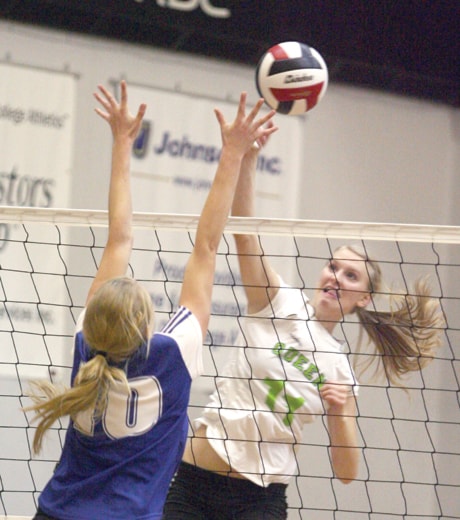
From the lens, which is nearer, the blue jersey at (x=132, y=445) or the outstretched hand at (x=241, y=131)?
the blue jersey at (x=132, y=445)

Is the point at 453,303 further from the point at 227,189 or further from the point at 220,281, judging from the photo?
the point at 227,189

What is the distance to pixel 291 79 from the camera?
3932mm

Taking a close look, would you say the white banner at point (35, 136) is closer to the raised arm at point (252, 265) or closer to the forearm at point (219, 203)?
the raised arm at point (252, 265)

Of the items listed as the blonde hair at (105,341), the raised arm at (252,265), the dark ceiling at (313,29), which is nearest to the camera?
the blonde hair at (105,341)

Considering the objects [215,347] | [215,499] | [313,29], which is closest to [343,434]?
[215,499]

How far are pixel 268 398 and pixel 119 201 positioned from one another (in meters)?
1.06

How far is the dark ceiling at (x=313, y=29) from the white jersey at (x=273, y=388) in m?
3.51

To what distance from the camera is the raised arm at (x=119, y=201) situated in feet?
9.75

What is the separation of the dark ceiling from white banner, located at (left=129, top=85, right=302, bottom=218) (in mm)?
418

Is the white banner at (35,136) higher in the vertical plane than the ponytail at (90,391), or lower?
higher

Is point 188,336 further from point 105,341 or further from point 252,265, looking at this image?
point 252,265

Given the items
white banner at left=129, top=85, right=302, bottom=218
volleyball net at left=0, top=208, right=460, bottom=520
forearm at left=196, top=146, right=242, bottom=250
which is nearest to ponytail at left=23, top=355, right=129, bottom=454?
forearm at left=196, top=146, right=242, bottom=250

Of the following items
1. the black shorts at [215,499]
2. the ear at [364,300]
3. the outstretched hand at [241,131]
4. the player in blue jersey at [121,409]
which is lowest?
the black shorts at [215,499]

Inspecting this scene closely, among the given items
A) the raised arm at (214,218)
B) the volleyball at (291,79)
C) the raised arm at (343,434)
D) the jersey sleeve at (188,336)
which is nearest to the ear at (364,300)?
the raised arm at (343,434)
